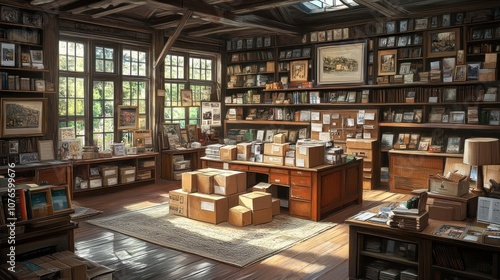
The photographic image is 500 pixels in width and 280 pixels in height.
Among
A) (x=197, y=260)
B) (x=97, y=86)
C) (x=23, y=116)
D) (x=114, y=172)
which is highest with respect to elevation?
(x=97, y=86)

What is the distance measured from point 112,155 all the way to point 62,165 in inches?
48.9

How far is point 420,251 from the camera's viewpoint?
363 cm

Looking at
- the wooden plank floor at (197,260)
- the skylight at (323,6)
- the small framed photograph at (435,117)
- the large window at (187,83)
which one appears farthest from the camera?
the large window at (187,83)

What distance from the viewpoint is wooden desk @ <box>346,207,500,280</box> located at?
3.42 metres

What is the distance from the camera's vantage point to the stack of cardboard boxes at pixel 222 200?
19.8 ft

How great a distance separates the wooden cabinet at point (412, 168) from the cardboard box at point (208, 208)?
3.87 metres

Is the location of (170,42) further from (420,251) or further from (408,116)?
(420,251)

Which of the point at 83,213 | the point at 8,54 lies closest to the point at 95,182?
the point at 83,213

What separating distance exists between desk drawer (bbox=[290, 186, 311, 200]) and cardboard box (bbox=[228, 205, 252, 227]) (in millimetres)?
826

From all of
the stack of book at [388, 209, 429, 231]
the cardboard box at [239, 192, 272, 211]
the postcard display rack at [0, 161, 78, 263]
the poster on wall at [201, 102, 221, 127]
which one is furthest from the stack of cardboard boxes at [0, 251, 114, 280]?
the poster on wall at [201, 102, 221, 127]

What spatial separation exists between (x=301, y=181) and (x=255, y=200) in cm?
80

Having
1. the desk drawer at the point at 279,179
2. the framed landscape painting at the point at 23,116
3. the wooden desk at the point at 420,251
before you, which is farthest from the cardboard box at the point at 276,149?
the framed landscape painting at the point at 23,116

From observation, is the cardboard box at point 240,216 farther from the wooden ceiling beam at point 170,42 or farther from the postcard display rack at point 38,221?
the wooden ceiling beam at point 170,42

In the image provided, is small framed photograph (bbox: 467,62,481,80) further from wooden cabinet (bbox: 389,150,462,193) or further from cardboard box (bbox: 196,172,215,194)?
cardboard box (bbox: 196,172,215,194)
